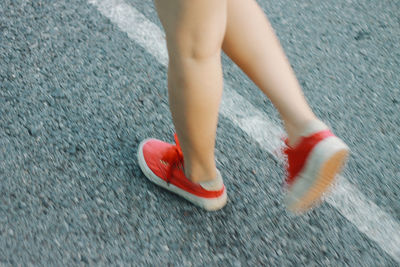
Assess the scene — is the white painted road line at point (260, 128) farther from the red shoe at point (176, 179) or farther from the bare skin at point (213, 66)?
the bare skin at point (213, 66)

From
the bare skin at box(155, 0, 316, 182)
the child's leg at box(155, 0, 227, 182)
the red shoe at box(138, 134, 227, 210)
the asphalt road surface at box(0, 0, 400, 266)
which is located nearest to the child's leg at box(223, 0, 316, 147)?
the bare skin at box(155, 0, 316, 182)

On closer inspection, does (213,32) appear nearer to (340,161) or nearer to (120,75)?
(340,161)

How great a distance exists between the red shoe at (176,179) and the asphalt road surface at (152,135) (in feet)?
0.14

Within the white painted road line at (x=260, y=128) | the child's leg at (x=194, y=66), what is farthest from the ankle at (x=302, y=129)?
the white painted road line at (x=260, y=128)

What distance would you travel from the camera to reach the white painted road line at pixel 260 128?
1.83 m

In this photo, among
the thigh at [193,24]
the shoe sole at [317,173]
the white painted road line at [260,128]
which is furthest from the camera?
the white painted road line at [260,128]

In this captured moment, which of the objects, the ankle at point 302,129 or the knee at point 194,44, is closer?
the knee at point 194,44

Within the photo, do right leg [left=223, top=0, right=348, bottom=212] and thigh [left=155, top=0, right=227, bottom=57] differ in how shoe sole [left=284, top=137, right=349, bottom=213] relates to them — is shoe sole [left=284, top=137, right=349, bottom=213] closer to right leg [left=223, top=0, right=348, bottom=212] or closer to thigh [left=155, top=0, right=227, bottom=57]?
right leg [left=223, top=0, right=348, bottom=212]

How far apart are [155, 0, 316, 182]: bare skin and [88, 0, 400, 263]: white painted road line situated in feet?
1.83

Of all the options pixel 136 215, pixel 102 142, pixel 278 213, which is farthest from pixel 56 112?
pixel 278 213

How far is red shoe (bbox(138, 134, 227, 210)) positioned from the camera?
1762 mm

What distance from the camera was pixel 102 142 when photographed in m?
2.01

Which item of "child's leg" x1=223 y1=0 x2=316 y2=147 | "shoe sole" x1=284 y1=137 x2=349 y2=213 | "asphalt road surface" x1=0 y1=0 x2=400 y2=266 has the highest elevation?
"child's leg" x1=223 y1=0 x2=316 y2=147

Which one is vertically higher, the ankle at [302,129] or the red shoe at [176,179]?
the ankle at [302,129]
